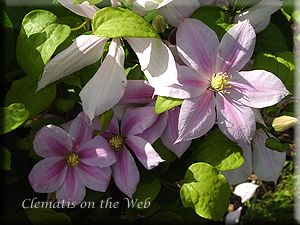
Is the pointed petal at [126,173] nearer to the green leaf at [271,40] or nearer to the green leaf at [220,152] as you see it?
the green leaf at [220,152]

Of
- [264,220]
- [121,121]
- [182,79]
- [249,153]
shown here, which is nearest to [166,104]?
[182,79]

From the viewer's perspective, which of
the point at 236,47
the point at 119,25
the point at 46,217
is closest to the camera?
the point at 119,25

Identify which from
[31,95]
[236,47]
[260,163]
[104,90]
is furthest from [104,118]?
[260,163]

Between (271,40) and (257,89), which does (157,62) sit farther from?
(271,40)

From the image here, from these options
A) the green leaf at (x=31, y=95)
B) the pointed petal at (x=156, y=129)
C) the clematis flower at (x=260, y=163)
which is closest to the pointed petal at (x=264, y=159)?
the clematis flower at (x=260, y=163)

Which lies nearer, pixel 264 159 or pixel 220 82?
pixel 220 82

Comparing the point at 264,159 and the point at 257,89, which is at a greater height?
the point at 257,89

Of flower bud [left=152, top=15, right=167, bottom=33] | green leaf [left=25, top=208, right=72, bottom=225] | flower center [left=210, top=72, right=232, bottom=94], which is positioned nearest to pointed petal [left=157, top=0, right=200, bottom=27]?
flower bud [left=152, top=15, right=167, bottom=33]
